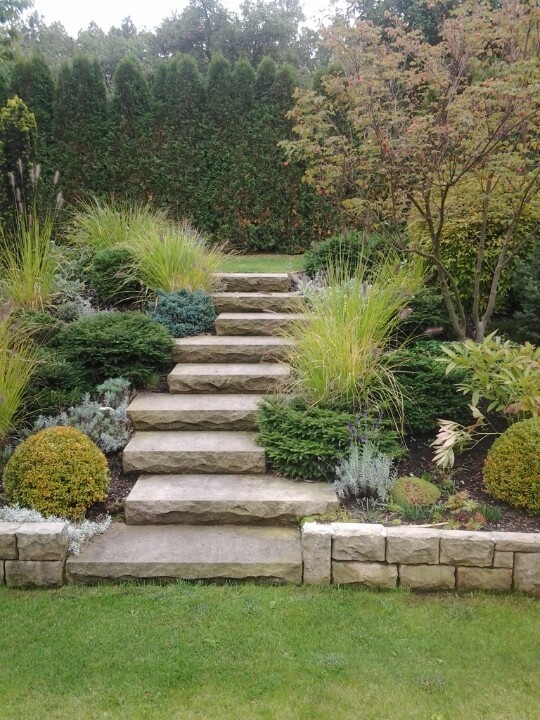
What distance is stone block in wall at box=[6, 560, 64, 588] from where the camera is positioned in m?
3.27

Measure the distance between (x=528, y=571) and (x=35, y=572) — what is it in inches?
106

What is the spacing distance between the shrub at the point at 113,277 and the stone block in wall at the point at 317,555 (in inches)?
140

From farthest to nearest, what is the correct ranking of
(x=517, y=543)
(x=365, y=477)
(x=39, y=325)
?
1. (x=39, y=325)
2. (x=365, y=477)
3. (x=517, y=543)

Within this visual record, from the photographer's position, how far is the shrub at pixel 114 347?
4.81m

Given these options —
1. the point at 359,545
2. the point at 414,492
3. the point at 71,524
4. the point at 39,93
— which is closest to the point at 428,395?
the point at 414,492

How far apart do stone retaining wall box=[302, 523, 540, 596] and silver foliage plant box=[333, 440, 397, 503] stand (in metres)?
0.51

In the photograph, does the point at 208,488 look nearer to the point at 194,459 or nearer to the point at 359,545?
the point at 194,459

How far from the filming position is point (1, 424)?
4098 mm

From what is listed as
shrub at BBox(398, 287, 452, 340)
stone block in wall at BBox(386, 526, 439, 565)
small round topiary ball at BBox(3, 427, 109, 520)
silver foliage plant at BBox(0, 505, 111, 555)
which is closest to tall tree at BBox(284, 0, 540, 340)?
shrub at BBox(398, 287, 452, 340)

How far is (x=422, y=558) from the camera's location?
328 cm

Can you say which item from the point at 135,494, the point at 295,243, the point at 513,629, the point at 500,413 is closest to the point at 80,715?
the point at 135,494

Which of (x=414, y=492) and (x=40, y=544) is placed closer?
(x=40, y=544)

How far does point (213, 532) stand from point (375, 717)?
4.94ft

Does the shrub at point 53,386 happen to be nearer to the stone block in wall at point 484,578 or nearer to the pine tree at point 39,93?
the stone block in wall at point 484,578
